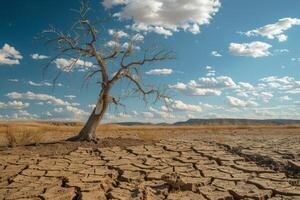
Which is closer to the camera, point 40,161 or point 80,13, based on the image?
point 40,161

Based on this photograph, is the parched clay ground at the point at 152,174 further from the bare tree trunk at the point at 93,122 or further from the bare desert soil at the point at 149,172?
the bare tree trunk at the point at 93,122

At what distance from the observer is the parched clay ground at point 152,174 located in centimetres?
521

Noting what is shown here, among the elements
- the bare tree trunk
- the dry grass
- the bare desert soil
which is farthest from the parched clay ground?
the dry grass

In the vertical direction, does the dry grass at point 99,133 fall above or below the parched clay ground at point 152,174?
above

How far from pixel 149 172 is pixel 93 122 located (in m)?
4.43

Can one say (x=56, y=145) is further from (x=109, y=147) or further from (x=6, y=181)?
(x=6, y=181)

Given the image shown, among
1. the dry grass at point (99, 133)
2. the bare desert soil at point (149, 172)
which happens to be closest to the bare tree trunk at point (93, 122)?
the bare desert soil at point (149, 172)

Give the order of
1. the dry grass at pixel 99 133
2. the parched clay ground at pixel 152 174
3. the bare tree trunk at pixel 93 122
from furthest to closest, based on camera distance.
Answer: the dry grass at pixel 99 133 → the bare tree trunk at pixel 93 122 → the parched clay ground at pixel 152 174

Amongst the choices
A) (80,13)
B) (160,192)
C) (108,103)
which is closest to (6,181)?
(160,192)

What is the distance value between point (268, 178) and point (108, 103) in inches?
229

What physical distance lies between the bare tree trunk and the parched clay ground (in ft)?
4.23

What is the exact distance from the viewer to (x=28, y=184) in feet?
19.0

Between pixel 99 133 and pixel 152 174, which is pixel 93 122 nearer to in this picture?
pixel 152 174

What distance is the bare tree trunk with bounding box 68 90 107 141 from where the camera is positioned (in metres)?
10.5
